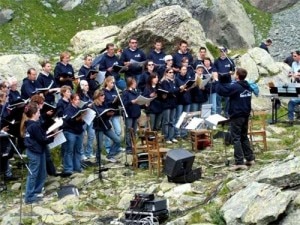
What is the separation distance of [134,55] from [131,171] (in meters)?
4.56

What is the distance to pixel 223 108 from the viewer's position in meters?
20.5

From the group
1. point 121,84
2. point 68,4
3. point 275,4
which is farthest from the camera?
point 275,4

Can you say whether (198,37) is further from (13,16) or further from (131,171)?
(13,16)

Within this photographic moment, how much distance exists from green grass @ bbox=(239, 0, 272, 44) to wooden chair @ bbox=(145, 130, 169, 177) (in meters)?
22.9

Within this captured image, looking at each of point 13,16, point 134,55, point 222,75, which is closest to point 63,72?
point 134,55

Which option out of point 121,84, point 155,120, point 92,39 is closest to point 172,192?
point 155,120

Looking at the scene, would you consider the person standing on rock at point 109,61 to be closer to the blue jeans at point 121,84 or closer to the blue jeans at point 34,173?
the blue jeans at point 121,84

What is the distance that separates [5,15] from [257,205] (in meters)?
27.1

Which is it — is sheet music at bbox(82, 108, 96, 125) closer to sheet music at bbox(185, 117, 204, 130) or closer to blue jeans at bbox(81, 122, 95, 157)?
blue jeans at bbox(81, 122, 95, 157)

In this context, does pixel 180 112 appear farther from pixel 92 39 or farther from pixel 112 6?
pixel 112 6

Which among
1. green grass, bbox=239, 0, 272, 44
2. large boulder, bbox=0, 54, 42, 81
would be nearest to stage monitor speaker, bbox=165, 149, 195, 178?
large boulder, bbox=0, 54, 42, 81

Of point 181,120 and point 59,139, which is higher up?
point 181,120

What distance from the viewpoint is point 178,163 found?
44.6 feet

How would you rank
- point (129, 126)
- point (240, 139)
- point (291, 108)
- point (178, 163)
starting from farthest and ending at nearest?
point (291, 108) → point (129, 126) → point (240, 139) → point (178, 163)
